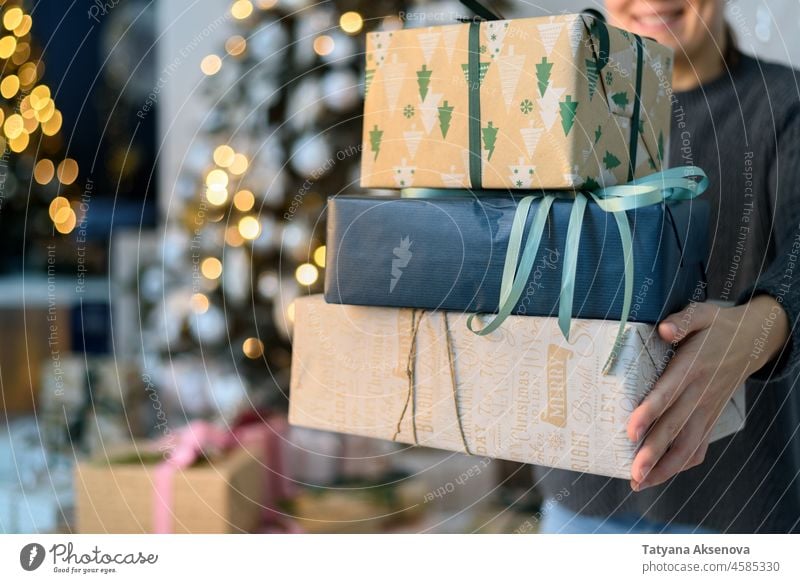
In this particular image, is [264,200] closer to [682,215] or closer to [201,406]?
[201,406]

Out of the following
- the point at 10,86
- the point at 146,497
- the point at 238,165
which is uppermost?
the point at 10,86

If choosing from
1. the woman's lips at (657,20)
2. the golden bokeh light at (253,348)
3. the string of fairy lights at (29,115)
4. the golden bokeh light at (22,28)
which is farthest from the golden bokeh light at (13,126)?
the woman's lips at (657,20)

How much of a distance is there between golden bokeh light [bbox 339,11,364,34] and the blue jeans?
0.70m

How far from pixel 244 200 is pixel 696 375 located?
0.82m

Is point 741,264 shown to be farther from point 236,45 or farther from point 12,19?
point 12,19

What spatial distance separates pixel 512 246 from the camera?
0.52 meters

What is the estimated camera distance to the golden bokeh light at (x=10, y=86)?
1.14m

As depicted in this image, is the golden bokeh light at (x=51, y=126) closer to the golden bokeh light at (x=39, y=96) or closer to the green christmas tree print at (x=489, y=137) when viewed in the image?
the golden bokeh light at (x=39, y=96)

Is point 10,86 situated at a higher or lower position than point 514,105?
higher

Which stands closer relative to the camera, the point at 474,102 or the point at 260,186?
the point at 474,102

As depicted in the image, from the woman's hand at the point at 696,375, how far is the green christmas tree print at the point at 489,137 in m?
0.16

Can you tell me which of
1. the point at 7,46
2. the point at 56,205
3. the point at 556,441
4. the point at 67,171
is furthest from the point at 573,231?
the point at 67,171
